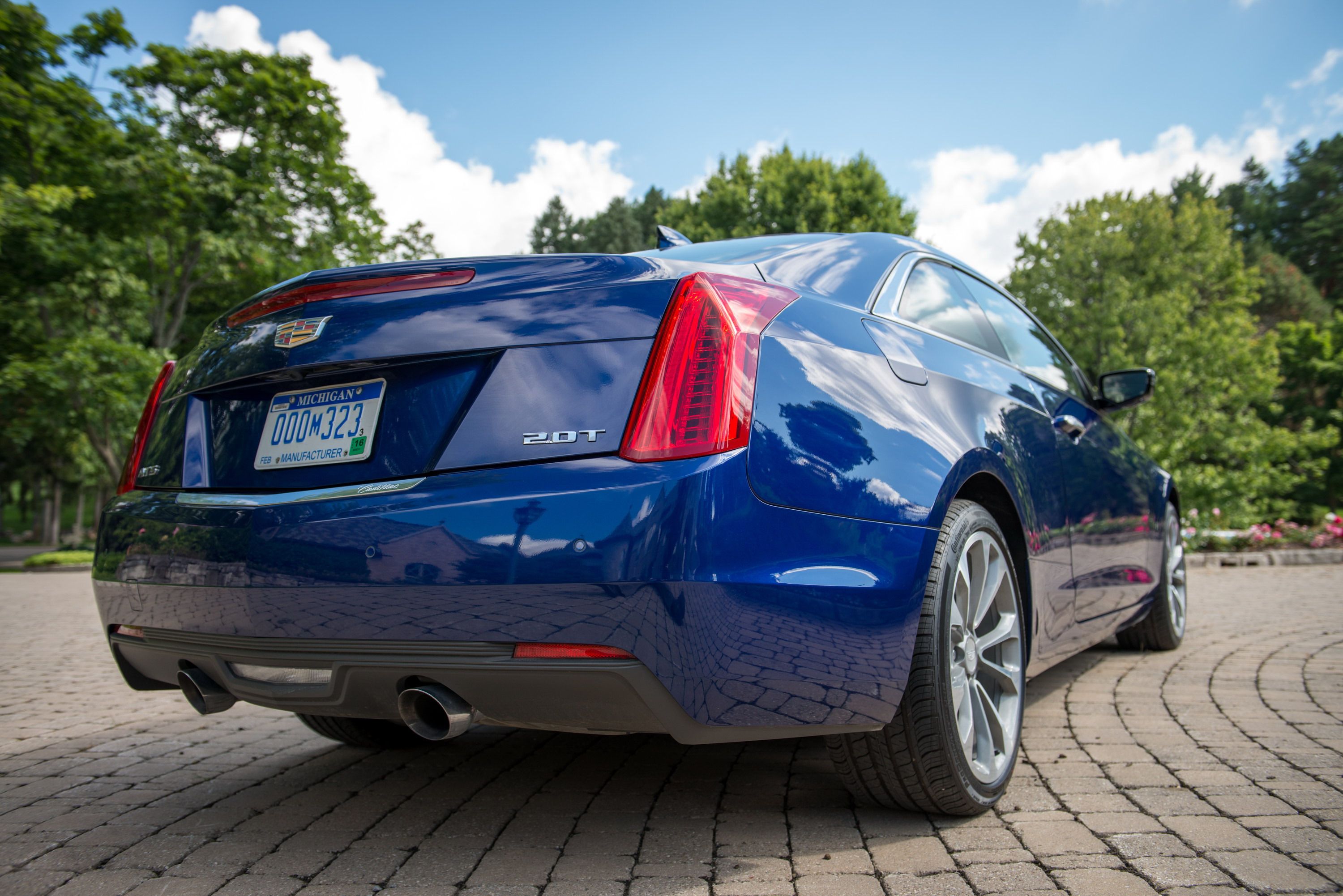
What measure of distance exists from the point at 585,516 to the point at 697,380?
35 centimetres

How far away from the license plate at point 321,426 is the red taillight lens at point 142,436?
2.00ft

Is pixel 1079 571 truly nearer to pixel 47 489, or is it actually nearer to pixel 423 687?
pixel 423 687

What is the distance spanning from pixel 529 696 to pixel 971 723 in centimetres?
125

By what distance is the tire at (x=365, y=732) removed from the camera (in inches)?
129

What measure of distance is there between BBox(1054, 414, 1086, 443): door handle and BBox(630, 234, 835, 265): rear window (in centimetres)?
117

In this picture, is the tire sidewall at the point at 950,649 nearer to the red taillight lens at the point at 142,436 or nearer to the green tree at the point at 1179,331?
the red taillight lens at the point at 142,436

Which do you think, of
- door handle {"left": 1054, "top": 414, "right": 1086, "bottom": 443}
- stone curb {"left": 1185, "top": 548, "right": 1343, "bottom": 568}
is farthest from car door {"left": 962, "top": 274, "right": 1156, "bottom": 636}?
stone curb {"left": 1185, "top": 548, "right": 1343, "bottom": 568}

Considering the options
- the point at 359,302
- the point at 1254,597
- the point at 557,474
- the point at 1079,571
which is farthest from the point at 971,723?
the point at 1254,597

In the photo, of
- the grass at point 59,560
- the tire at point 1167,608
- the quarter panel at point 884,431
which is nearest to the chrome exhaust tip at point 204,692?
the quarter panel at point 884,431

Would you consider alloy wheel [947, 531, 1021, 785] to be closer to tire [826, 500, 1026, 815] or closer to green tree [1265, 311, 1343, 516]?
tire [826, 500, 1026, 815]

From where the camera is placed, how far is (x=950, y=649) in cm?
228

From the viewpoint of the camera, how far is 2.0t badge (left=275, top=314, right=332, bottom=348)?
7.14 ft

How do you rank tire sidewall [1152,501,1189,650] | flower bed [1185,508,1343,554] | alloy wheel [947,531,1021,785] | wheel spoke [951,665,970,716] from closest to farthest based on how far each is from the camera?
wheel spoke [951,665,970,716] → alloy wheel [947,531,1021,785] → tire sidewall [1152,501,1189,650] → flower bed [1185,508,1343,554]

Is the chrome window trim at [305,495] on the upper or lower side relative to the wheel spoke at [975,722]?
upper
